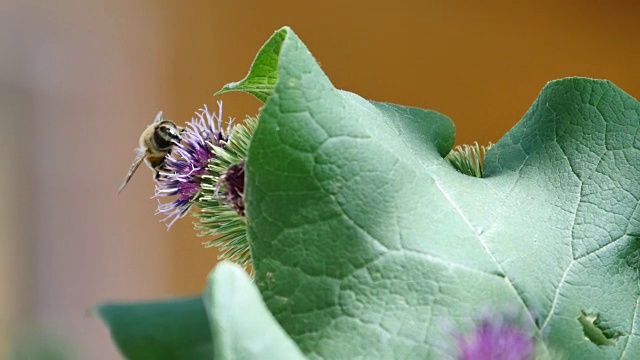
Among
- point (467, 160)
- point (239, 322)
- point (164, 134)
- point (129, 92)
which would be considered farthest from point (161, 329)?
point (129, 92)

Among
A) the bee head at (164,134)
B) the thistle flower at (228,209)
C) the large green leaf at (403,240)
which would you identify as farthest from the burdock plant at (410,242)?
the bee head at (164,134)

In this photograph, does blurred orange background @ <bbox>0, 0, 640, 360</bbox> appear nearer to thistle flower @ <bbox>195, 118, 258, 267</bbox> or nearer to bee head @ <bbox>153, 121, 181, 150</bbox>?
bee head @ <bbox>153, 121, 181, 150</bbox>

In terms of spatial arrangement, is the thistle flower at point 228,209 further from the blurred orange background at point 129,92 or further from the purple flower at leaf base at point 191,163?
the blurred orange background at point 129,92

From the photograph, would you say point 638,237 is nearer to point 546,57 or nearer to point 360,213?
point 360,213

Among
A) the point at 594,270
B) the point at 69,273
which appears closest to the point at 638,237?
the point at 594,270

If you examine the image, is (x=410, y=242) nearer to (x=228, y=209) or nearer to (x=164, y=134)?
(x=228, y=209)

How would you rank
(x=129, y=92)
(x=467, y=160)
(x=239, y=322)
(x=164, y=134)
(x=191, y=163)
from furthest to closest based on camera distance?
(x=129, y=92), (x=164, y=134), (x=191, y=163), (x=467, y=160), (x=239, y=322)
